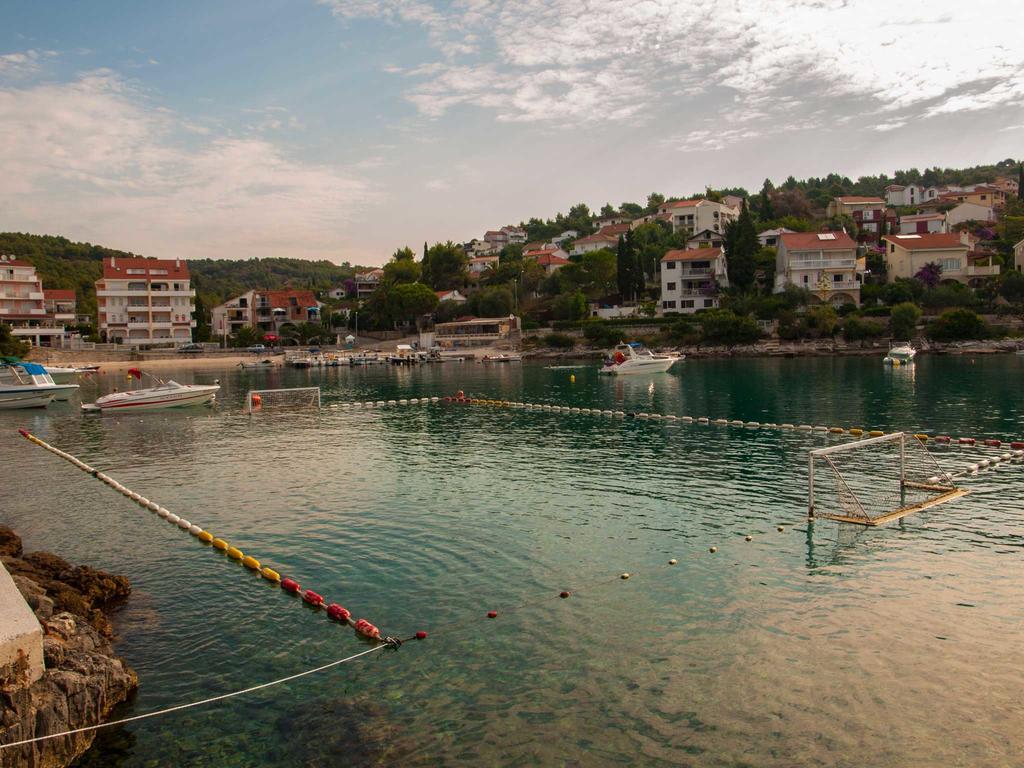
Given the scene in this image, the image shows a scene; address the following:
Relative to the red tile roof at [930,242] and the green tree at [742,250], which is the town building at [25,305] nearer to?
the green tree at [742,250]

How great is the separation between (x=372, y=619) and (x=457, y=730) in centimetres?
420

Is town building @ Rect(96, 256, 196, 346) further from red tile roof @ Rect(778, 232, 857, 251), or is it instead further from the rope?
the rope

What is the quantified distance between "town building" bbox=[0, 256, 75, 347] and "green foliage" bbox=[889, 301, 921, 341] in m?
115

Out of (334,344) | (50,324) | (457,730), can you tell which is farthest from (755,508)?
(50,324)

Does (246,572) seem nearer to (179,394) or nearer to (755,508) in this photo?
(755,508)

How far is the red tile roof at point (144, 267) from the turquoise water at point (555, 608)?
100247 millimetres

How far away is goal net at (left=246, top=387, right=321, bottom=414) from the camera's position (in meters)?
50.3

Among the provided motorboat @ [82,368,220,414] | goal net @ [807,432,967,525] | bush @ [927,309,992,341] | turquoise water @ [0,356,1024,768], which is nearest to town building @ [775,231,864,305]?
bush @ [927,309,992,341]

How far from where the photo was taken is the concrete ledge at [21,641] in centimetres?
905

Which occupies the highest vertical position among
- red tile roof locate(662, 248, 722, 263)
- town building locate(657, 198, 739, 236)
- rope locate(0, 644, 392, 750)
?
town building locate(657, 198, 739, 236)

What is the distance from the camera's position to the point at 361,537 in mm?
18875

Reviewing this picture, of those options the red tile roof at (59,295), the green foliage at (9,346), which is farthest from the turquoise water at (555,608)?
the red tile roof at (59,295)

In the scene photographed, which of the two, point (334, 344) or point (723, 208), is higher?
point (723, 208)

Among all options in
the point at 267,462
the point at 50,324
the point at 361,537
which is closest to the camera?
the point at 361,537
